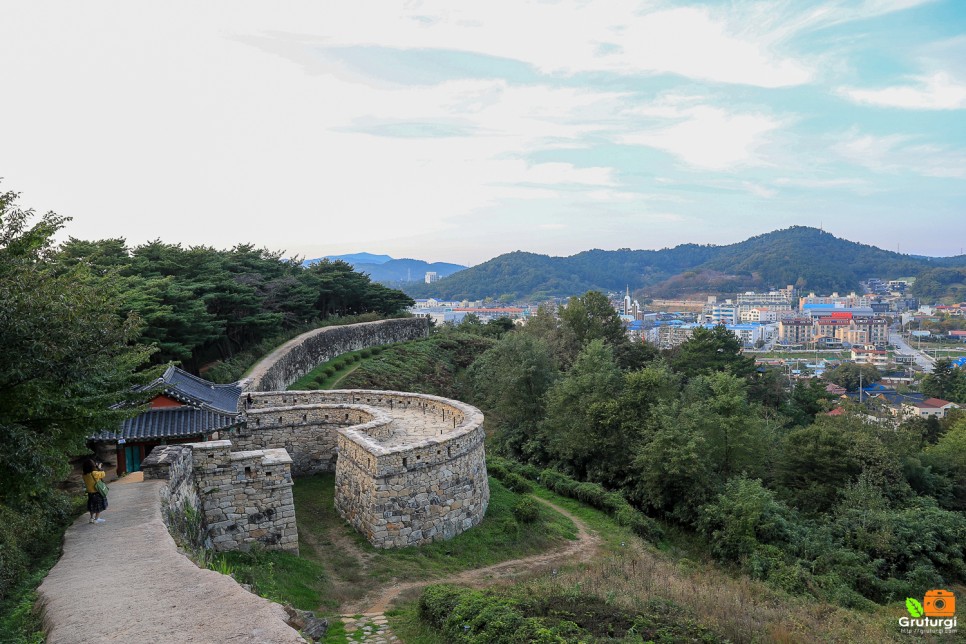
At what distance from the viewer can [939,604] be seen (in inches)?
544

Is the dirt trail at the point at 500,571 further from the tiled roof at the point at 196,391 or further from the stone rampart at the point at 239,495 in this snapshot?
the tiled roof at the point at 196,391

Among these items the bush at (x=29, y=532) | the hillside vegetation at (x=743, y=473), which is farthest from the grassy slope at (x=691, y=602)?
the bush at (x=29, y=532)

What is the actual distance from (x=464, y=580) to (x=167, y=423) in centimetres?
674

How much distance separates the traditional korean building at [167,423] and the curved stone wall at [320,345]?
8.85 m

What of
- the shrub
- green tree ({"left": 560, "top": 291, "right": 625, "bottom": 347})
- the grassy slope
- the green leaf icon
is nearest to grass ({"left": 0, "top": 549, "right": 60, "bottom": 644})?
the grassy slope

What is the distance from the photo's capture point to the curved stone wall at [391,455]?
39.9 ft

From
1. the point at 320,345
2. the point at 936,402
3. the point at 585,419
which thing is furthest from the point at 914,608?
the point at 936,402

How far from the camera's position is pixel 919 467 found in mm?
23656

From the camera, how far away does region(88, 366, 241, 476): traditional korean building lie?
439 inches

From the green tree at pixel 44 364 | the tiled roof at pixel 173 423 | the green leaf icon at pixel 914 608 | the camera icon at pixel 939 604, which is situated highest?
the green tree at pixel 44 364

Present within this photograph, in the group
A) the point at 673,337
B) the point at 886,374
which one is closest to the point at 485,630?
the point at 886,374

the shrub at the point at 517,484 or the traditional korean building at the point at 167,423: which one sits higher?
the traditional korean building at the point at 167,423

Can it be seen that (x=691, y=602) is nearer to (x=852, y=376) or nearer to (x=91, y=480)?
(x=91, y=480)

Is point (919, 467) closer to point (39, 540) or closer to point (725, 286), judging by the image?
point (39, 540)
